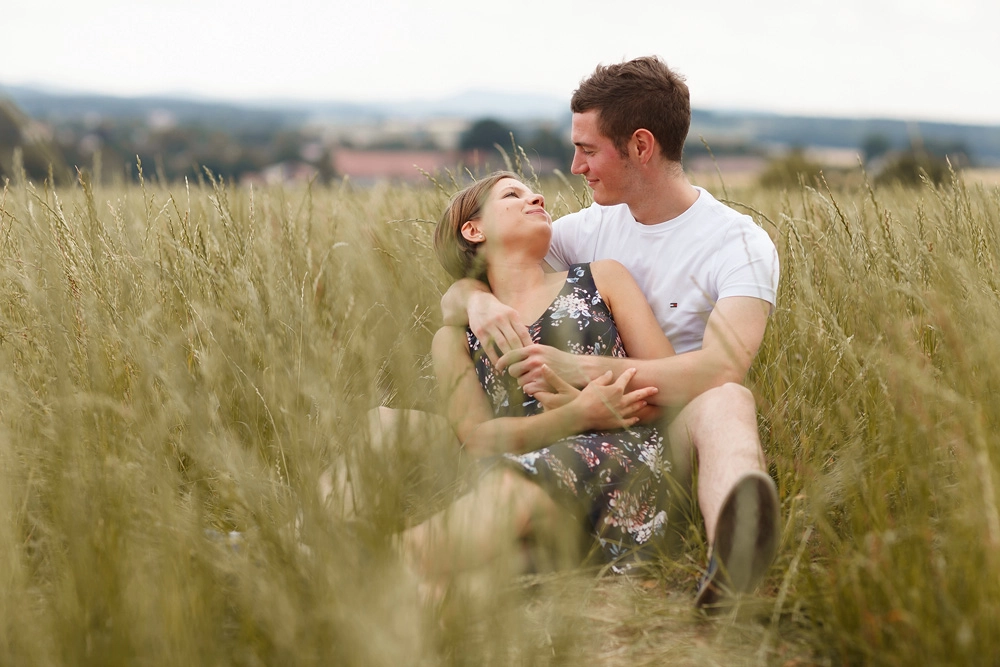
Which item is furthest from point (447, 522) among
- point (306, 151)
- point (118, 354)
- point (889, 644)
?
point (306, 151)

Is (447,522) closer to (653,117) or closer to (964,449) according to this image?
(964,449)

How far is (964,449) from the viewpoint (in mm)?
1412

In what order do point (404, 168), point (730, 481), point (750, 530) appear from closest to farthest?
point (750, 530) < point (730, 481) < point (404, 168)

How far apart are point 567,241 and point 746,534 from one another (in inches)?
57.2

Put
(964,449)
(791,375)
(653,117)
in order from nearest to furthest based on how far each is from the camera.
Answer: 1. (964,449)
2. (791,375)
3. (653,117)

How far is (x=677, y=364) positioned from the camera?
2109mm

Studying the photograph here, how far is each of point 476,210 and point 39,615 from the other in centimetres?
159

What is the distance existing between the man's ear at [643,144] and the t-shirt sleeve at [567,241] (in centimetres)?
32

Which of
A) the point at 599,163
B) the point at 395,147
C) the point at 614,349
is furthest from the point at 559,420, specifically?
the point at 395,147

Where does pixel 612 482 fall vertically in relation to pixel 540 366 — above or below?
below

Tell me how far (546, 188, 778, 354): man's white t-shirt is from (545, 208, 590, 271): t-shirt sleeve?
12 centimetres

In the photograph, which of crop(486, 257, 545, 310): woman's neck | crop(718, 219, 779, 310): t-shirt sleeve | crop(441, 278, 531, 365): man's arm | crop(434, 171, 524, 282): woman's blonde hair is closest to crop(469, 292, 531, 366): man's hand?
crop(441, 278, 531, 365): man's arm

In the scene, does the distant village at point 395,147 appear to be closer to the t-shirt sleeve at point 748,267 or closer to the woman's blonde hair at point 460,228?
the woman's blonde hair at point 460,228

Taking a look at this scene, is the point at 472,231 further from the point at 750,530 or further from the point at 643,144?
the point at 750,530
